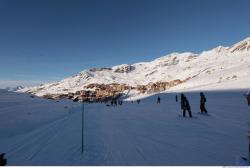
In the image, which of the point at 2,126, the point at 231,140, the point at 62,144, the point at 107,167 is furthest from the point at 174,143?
the point at 2,126

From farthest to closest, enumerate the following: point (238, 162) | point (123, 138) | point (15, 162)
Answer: point (123, 138), point (15, 162), point (238, 162)

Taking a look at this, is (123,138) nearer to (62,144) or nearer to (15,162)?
(62,144)

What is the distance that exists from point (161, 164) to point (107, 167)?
1.61 metres

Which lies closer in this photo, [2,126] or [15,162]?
[15,162]

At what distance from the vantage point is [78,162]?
718 centimetres

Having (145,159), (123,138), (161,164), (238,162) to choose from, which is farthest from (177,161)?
(123,138)

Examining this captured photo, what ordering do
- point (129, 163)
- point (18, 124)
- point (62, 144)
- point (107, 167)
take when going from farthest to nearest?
point (18, 124) < point (62, 144) < point (129, 163) < point (107, 167)

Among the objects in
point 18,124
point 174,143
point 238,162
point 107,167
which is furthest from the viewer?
point 18,124

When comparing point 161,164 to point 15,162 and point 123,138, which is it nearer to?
point 123,138

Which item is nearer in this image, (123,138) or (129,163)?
A: (129,163)

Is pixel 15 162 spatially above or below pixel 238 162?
below

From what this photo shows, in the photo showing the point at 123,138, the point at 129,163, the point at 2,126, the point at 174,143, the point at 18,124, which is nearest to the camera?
the point at 129,163

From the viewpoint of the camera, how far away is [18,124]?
17531 millimetres

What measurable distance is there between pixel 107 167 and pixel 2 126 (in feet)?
40.9
